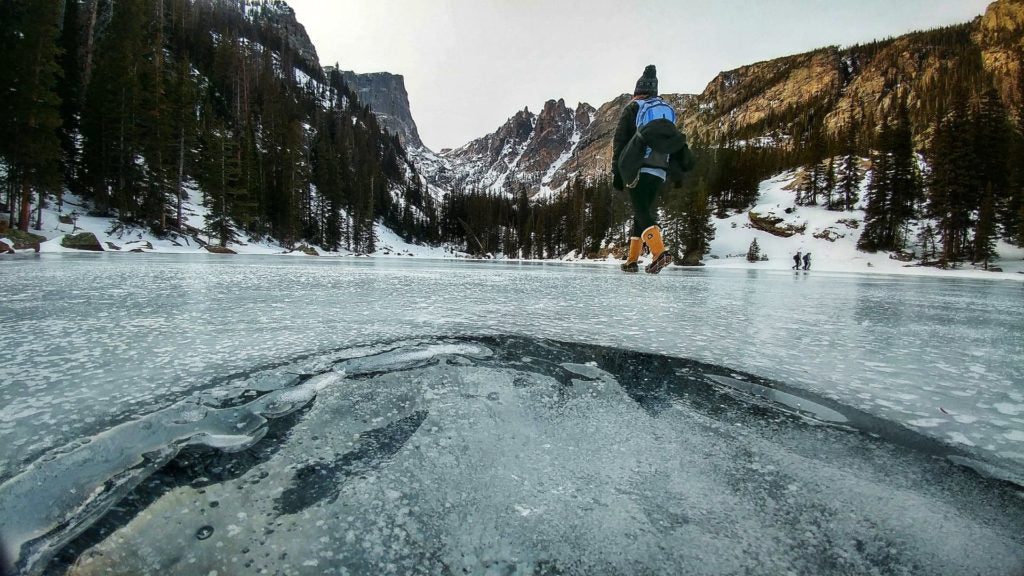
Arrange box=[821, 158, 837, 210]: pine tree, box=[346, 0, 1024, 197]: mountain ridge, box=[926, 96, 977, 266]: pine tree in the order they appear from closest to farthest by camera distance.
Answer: box=[926, 96, 977, 266]: pine tree → box=[821, 158, 837, 210]: pine tree → box=[346, 0, 1024, 197]: mountain ridge

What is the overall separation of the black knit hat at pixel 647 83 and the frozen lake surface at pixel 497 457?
354 centimetres

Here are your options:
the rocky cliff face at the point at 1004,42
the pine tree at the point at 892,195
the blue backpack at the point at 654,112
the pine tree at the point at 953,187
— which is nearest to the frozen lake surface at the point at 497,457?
the blue backpack at the point at 654,112

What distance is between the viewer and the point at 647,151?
4.43m

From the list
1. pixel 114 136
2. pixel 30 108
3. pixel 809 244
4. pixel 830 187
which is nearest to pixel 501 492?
pixel 30 108

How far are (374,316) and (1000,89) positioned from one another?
3572 inches

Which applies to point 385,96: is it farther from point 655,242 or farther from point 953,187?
point 655,242

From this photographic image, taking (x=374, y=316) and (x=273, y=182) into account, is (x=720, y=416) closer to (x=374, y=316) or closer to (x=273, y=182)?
(x=374, y=316)

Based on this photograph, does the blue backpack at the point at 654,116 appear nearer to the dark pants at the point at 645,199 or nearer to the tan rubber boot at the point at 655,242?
the dark pants at the point at 645,199

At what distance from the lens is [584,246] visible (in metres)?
57.5

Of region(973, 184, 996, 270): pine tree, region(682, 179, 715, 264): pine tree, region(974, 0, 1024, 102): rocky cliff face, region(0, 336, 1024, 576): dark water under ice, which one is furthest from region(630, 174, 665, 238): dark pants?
region(974, 0, 1024, 102): rocky cliff face

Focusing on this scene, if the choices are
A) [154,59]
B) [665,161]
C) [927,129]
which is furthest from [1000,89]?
[154,59]

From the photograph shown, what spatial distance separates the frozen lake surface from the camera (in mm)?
653

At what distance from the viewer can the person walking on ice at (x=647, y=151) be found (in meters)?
4.18

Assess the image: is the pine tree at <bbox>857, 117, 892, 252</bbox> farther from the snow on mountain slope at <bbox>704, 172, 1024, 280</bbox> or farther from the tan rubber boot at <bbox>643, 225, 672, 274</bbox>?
the tan rubber boot at <bbox>643, 225, 672, 274</bbox>
